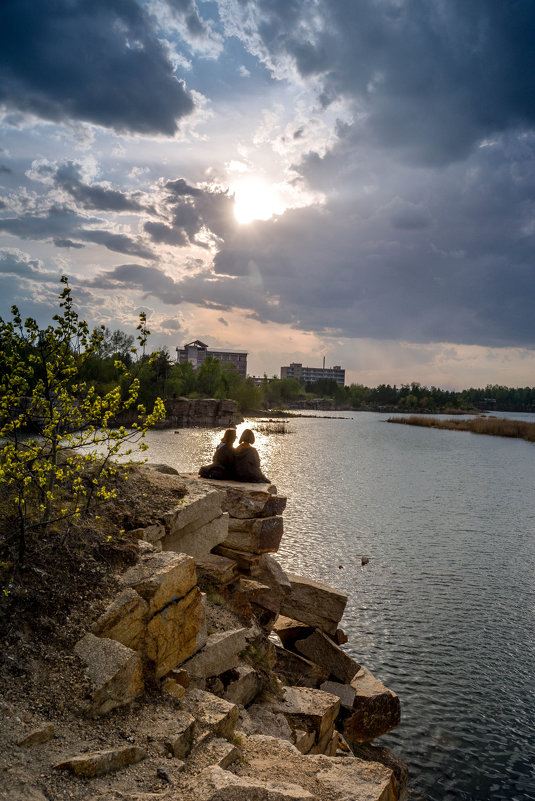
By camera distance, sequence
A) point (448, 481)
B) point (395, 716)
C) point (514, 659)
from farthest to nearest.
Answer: point (448, 481) → point (514, 659) → point (395, 716)

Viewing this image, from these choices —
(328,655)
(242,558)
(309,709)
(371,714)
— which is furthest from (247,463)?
(309,709)

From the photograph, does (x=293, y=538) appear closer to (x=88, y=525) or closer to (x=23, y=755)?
(x=88, y=525)

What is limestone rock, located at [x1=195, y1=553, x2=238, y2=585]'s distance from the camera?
→ 1104 cm

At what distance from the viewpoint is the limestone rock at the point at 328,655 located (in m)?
11.8

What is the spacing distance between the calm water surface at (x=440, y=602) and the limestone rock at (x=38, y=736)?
7425 millimetres

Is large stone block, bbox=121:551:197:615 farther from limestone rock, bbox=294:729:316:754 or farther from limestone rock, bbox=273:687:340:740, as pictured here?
limestone rock, bbox=273:687:340:740

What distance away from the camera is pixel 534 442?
274 ft

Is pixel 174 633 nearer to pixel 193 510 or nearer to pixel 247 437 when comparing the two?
pixel 193 510

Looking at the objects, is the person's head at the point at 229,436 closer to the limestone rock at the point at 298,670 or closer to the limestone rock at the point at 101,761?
the limestone rock at the point at 298,670

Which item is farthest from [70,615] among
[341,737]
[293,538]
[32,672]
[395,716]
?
[293,538]

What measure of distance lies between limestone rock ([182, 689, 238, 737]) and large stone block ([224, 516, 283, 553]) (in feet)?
19.0

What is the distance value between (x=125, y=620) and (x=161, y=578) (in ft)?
2.38

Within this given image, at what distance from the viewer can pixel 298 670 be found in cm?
1177

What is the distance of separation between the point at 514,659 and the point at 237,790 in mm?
11866
